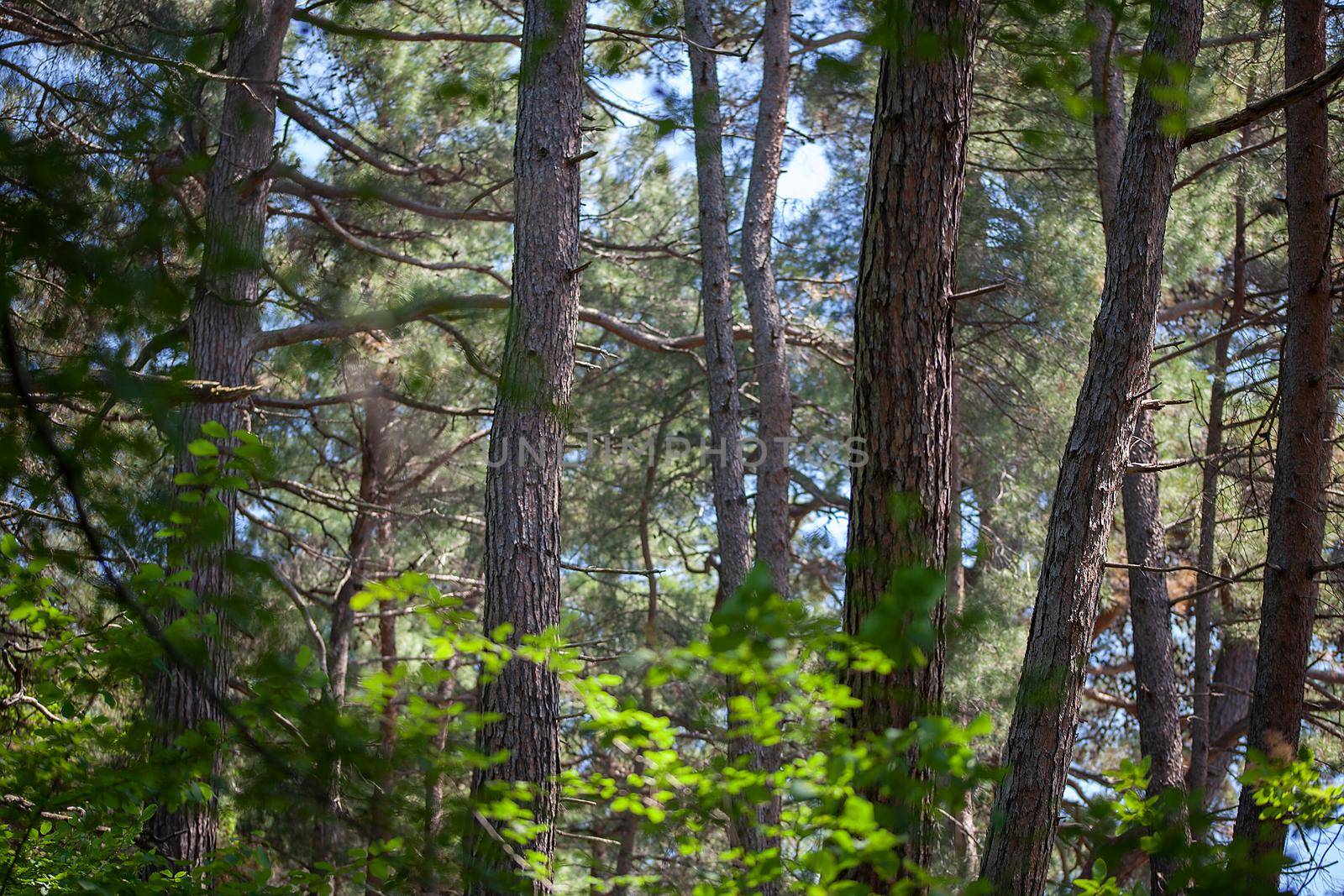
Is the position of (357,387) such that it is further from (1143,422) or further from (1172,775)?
(1172,775)

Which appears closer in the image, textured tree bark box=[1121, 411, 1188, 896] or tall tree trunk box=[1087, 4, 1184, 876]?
tall tree trunk box=[1087, 4, 1184, 876]

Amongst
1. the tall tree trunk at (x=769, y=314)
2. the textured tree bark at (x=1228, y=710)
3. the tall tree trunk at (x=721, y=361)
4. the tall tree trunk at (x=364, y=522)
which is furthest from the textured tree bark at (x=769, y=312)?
the textured tree bark at (x=1228, y=710)

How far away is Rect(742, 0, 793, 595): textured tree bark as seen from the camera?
6.46m

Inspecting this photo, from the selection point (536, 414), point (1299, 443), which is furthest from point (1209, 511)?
point (536, 414)

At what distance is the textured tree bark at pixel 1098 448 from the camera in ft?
11.3

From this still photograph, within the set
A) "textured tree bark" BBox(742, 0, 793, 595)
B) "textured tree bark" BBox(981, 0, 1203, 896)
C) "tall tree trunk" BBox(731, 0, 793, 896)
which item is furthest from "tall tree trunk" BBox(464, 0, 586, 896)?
"textured tree bark" BBox(742, 0, 793, 595)

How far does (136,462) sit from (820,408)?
5.17 m

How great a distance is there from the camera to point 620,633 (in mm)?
9781

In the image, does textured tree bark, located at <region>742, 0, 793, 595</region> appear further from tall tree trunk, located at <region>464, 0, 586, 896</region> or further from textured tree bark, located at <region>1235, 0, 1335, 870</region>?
textured tree bark, located at <region>1235, 0, 1335, 870</region>

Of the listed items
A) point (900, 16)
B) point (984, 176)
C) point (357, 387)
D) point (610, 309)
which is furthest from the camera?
point (610, 309)

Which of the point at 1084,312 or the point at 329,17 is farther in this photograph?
the point at 1084,312

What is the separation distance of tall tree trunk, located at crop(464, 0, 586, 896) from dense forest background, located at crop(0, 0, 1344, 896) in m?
0.02

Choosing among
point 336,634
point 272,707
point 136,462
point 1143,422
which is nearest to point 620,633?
point 336,634

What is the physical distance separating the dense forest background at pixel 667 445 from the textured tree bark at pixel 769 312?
3cm
